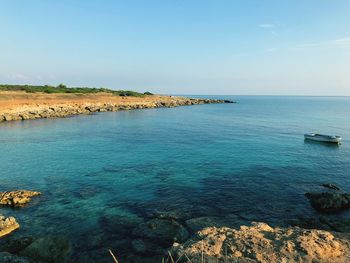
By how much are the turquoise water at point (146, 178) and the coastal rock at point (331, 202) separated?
985 millimetres

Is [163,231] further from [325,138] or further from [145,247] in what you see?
[325,138]

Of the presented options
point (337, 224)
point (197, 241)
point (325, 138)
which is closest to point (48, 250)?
point (197, 241)

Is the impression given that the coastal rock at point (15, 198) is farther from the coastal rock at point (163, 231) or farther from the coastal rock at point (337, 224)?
the coastal rock at point (337, 224)

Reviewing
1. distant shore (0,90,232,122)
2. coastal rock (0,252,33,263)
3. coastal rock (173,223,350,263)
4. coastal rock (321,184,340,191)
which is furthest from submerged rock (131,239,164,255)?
distant shore (0,90,232,122)

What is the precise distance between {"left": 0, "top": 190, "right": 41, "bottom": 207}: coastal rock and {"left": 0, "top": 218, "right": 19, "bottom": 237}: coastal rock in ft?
13.6

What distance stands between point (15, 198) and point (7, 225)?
5.19m

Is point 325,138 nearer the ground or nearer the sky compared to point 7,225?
nearer the sky

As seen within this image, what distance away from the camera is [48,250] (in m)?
16.9

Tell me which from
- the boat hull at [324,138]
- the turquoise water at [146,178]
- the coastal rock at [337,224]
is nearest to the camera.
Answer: the coastal rock at [337,224]

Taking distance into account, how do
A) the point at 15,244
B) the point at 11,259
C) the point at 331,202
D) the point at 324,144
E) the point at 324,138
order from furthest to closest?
the point at 324,138 < the point at 324,144 < the point at 331,202 < the point at 15,244 < the point at 11,259

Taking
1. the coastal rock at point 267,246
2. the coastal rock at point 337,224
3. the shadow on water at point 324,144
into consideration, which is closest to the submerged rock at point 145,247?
the coastal rock at point 267,246

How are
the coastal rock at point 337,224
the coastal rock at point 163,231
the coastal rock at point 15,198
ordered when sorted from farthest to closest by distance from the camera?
the coastal rock at point 15,198 → the coastal rock at point 337,224 → the coastal rock at point 163,231

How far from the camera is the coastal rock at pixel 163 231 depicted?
61.7 ft

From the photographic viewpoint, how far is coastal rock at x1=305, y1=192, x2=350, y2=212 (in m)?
23.8
